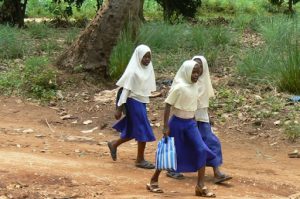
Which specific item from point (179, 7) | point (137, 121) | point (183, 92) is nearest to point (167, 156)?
point (183, 92)

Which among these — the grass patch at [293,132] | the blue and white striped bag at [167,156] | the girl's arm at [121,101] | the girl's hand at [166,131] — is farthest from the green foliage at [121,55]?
the blue and white striped bag at [167,156]

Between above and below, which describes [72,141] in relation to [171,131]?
below

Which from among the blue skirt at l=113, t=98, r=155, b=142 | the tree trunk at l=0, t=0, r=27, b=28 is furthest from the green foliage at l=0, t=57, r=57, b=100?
the tree trunk at l=0, t=0, r=27, b=28

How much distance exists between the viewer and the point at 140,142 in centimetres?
599

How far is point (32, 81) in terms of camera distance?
9359mm

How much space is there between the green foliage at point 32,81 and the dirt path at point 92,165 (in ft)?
1.79

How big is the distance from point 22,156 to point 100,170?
859 mm

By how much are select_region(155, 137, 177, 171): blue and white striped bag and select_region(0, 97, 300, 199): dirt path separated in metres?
0.25

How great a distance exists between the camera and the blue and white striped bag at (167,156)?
488 cm

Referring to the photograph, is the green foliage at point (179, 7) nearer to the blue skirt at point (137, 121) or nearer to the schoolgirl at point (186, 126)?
the blue skirt at point (137, 121)

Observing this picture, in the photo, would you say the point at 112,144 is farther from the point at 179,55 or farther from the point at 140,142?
the point at 179,55

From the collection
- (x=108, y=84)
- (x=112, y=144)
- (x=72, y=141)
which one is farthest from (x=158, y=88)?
Result: (x=112, y=144)

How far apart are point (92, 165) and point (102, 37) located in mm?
4353

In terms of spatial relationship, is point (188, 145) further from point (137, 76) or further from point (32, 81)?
point (32, 81)
